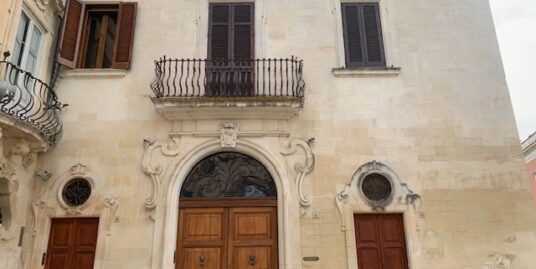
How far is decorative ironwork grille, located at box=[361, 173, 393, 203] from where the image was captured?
8148 millimetres

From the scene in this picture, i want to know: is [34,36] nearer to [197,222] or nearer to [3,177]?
[3,177]

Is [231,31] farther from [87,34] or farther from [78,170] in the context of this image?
[78,170]

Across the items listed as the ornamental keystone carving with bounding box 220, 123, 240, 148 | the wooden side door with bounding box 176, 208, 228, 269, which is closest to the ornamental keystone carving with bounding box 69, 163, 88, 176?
the wooden side door with bounding box 176, 208, 228, 269

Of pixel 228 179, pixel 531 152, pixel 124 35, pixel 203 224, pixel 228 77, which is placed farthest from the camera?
pixel 531 152

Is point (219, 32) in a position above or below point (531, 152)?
below

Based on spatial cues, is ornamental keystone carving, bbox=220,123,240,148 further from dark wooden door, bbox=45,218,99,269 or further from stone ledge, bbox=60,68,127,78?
dark wooden door, bbox=45,218,99,269

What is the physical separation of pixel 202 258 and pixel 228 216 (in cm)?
90

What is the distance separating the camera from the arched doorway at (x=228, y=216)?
784 cm

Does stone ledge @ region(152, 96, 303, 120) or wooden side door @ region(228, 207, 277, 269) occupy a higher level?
stone ledge @ region(152, 96, 303, 120)

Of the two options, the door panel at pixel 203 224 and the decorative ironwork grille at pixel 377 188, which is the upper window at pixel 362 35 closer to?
the decorative ironwork grille at pixel 377 188

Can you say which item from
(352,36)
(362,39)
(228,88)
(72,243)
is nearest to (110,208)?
(72,243)

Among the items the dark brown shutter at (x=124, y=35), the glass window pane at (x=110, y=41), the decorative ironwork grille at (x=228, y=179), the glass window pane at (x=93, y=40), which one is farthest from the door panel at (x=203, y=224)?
the glass window pane at (x=93, y=40)

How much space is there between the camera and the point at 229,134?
8484 mm

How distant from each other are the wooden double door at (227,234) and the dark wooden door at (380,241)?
161cm
